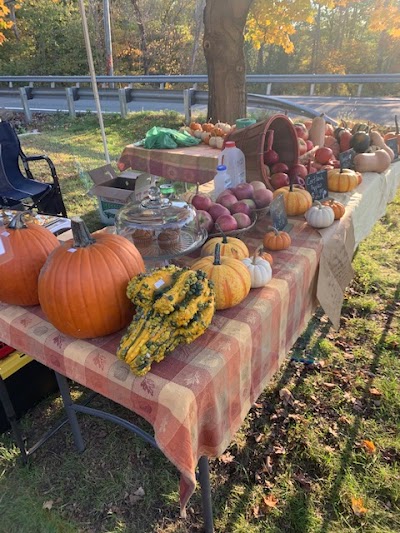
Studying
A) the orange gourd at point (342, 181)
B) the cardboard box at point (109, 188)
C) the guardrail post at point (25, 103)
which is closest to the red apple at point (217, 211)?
the orange gourd at point (342, 181)

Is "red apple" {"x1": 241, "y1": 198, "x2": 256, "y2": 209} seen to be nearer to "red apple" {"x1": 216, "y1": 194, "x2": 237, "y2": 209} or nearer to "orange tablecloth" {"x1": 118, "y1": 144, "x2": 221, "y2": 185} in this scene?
"red apple" {"x1": 216, "y1": 194, "x2": 237, "y2": 209}

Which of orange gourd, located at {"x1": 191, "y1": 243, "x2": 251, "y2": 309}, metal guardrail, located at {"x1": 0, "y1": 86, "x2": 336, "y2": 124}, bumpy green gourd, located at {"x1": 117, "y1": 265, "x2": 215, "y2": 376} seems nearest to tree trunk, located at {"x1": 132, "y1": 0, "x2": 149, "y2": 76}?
metal guardrail, located at {"x1": 0, "y1": 86, "x2": 336, "y2": 124}

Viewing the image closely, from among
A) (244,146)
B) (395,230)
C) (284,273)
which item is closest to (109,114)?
(395,230)

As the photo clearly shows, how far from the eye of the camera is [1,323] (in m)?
1.55

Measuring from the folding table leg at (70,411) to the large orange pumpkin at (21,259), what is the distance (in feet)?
2.08

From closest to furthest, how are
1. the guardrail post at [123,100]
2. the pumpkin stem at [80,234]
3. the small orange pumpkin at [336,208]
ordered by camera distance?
the pumpkin stem at [80,234]
the small orange pumpkin at [336,208]
the guardrail post at [123,100]

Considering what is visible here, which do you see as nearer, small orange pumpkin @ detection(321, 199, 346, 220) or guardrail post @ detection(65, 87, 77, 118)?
small orange pumpkin @ detection(321, 199, 346, 220)

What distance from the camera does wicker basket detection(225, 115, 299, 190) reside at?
2455 mm

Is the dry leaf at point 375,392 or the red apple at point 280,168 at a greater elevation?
the red apple at point 280,168

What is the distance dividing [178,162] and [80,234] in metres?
3.25

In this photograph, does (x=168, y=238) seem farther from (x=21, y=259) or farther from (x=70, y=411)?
(x=70, y=411)

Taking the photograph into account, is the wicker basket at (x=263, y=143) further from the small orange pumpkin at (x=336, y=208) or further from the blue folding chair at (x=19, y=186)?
the blue folding chair at (x=19, y=186)

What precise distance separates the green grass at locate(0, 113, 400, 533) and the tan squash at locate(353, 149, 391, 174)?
4.63 ft

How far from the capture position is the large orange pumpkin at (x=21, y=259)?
1446 mm
